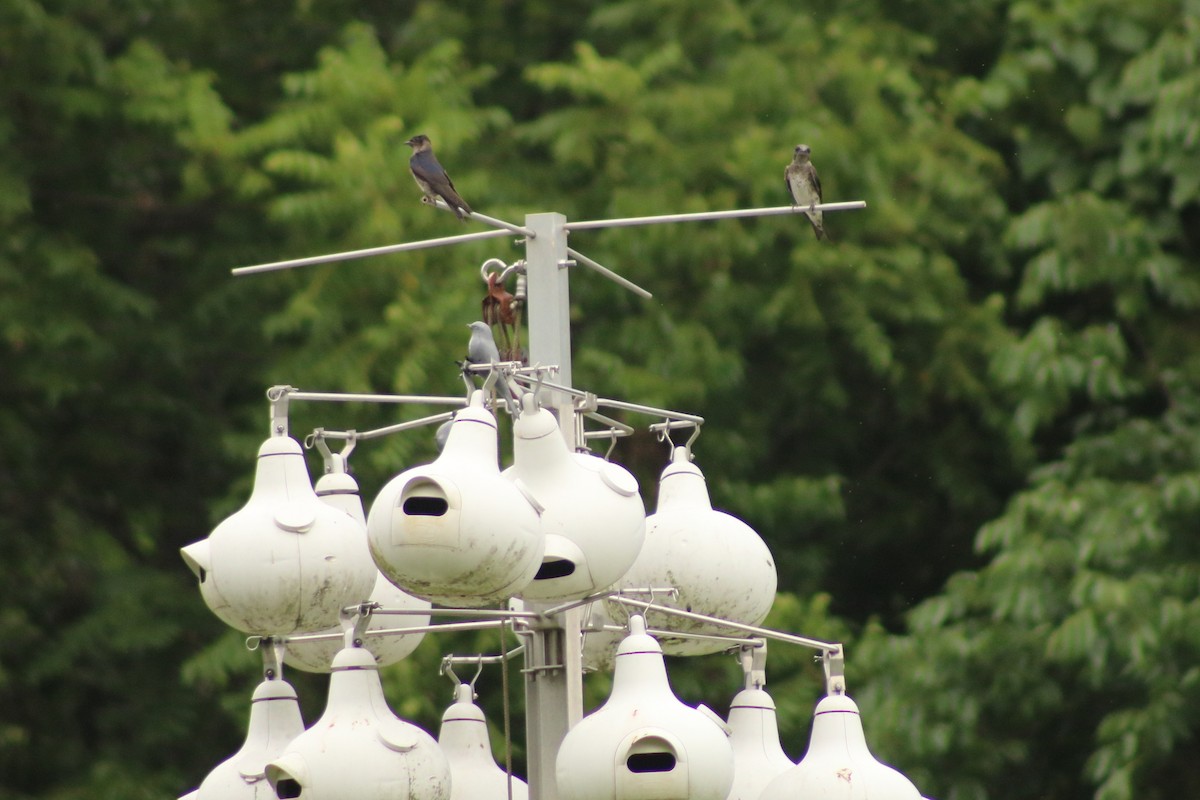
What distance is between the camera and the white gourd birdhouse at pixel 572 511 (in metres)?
4.30

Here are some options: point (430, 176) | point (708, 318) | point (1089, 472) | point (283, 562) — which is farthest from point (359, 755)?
point (708, 318)

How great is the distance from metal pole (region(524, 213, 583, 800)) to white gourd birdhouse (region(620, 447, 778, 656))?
11.8 inches

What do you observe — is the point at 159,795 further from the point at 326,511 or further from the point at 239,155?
the point at 326,511

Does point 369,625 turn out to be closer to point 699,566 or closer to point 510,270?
point 699,566

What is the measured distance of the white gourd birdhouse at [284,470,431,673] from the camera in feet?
15.9

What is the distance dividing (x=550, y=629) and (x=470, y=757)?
17.9 inches

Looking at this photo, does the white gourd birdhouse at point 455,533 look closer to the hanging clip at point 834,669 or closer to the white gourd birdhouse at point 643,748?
the white gourd birdhouse at point 643,748

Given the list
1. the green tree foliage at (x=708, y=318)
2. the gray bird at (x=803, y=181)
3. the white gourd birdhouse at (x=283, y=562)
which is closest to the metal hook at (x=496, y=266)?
the white gourd birdhouse at (x=283, y=562)

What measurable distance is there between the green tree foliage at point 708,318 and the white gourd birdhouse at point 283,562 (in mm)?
4622

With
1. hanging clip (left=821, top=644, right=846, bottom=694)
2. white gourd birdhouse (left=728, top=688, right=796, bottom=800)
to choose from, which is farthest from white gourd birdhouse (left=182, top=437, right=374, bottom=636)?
hanging clip (left=821, top=644, right=846, bottom=694)

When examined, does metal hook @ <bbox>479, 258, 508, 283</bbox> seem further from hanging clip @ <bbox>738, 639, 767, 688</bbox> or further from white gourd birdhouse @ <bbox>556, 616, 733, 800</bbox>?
hanging clip @ <bbox>738, 639, 767, 688</bbox>

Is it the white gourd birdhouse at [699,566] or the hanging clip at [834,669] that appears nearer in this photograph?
the hanging clip at [834,669]

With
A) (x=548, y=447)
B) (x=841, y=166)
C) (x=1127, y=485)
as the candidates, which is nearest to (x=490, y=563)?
(x=548, y=447)

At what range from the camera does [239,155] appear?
36.6ft
